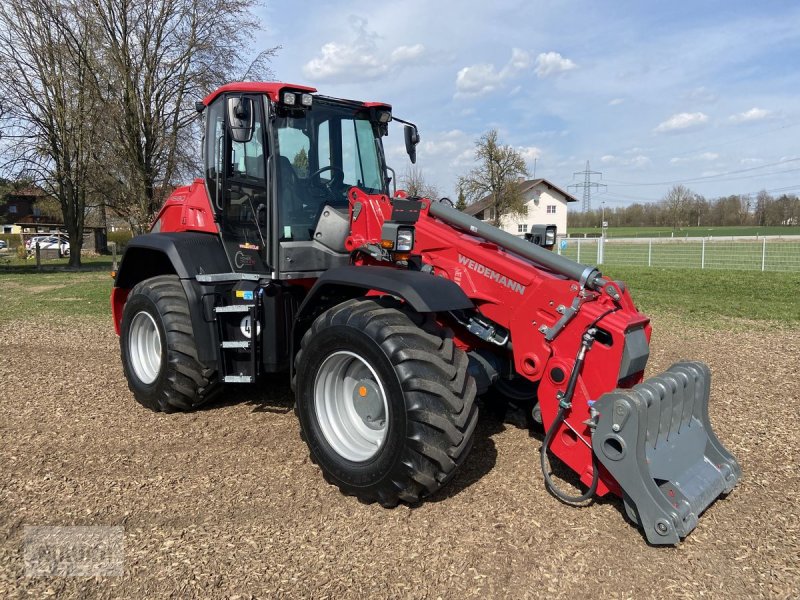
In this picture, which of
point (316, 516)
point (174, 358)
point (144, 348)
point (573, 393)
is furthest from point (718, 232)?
point (316, 516)

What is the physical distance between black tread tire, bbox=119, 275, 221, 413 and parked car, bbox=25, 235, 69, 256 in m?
39.1

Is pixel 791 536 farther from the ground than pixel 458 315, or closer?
closer

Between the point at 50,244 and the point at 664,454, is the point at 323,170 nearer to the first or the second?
the point at 664,454

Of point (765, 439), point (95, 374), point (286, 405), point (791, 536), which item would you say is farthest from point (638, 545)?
point (95, 374)

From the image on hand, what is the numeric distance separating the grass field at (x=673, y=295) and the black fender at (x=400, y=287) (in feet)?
25.3

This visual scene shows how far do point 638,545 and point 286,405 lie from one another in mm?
3369

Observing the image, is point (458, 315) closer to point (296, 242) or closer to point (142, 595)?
point (296, 242)

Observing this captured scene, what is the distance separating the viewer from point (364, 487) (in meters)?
3.56

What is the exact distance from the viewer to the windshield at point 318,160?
15.1ft

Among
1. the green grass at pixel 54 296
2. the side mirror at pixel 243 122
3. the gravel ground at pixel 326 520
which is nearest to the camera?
the gravel ground at pixel 326 520

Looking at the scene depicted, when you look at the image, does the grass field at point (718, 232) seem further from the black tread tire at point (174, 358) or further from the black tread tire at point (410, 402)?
the black tread tire at point (410, 402)

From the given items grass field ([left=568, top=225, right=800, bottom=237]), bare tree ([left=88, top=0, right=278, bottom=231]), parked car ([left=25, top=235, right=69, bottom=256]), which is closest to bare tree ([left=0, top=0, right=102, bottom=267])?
bare tree ([left=88, top=0, right=278, bottom=231])

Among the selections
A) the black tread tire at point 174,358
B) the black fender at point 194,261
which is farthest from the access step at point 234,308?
the black tread tire at point 174,358

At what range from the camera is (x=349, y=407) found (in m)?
4.01
